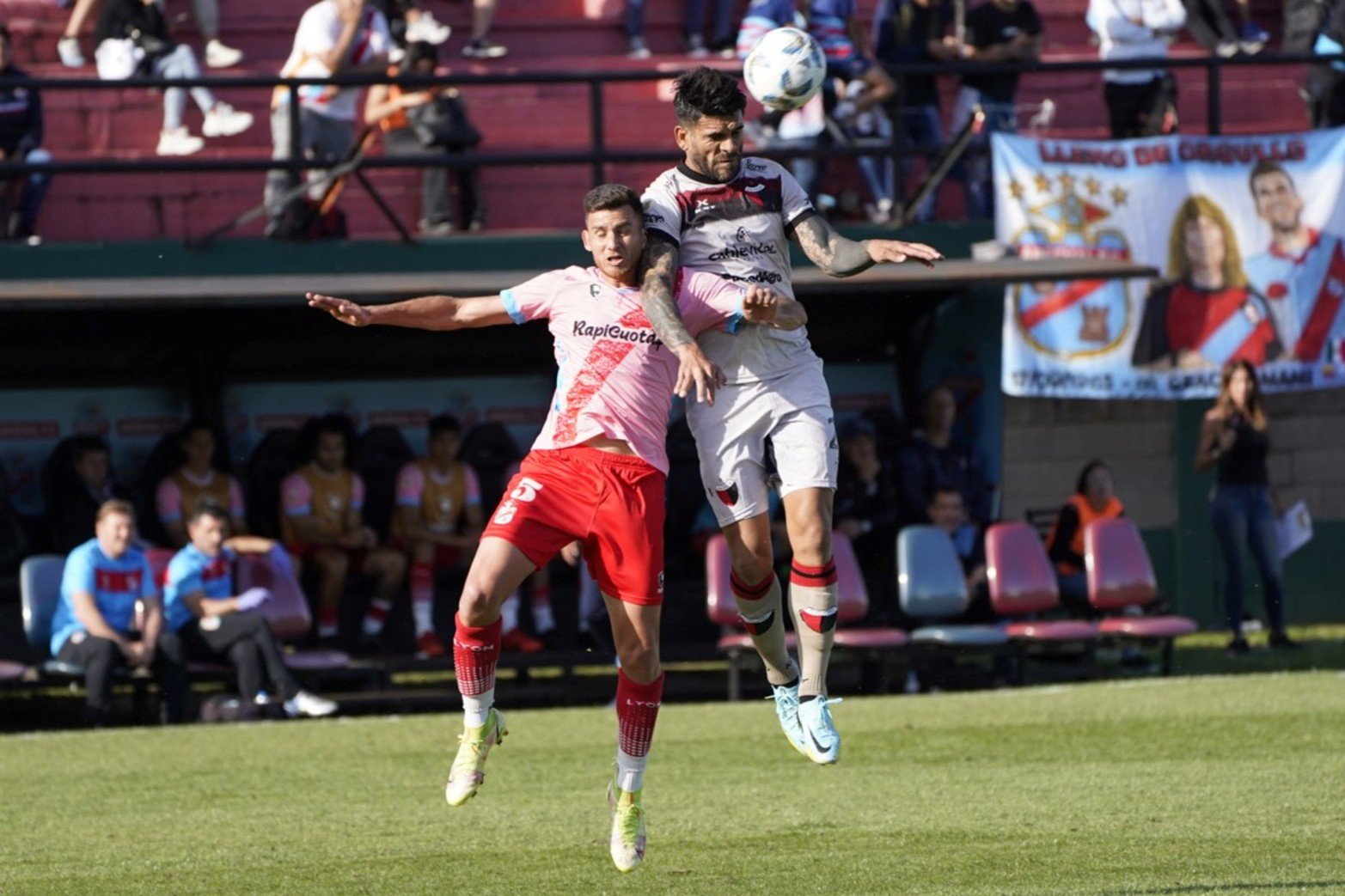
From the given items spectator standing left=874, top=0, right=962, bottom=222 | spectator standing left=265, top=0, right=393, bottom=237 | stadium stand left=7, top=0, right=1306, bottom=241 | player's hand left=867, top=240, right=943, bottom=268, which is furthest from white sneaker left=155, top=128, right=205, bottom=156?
player's hand left=867, top=240, right=943, bottom=268

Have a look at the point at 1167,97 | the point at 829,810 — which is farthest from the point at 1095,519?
the point at 829,810

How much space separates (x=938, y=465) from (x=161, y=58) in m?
6.54

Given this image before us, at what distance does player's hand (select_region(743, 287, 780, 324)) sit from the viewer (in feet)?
24.9

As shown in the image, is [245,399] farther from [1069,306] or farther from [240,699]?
[1069,306]

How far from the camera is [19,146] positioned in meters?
15.3

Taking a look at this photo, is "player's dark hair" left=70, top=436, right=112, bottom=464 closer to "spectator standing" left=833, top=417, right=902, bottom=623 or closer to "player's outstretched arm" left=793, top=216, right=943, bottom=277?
"spectator standing" left=833, top=417, right=902, bottom=623

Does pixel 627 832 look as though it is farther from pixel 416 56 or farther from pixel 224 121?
pixel 224 121

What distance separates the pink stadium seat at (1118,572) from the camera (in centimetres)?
1524

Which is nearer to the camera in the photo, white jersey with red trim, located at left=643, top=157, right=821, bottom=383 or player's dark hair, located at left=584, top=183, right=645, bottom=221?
player's dark hair, located at left=584, top=183, right=645, bottom=221

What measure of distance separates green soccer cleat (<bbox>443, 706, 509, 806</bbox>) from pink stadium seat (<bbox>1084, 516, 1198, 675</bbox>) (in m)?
7.95

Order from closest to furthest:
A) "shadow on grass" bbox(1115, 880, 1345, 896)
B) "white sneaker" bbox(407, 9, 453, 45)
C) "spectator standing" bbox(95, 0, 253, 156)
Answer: "shadow on grass" bbox(1115, 880, 1345, 896) → "spectator standing" bbox(95, 0, 253, 156) → "white sneaker" bbox(407, 9, 453, 45)

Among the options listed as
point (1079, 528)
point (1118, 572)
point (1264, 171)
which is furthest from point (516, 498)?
point (1264, 171)

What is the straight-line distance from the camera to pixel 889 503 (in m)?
15.3

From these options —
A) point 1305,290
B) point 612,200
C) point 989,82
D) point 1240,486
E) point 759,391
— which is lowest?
point 1240,486
